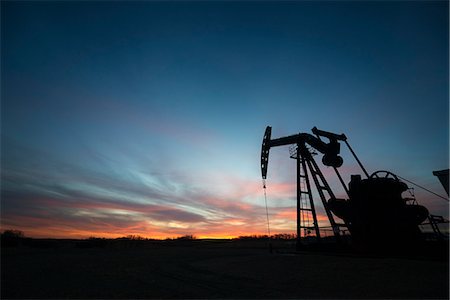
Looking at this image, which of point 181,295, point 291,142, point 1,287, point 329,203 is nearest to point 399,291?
point 181,295

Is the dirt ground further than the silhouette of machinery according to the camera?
No

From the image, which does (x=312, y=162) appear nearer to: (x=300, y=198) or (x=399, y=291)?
(x=300, y=198)

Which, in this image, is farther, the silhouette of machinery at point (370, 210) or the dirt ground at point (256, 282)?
the silhouette of machinery at point (370, 210)

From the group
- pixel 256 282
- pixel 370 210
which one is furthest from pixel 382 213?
pixel 256 282

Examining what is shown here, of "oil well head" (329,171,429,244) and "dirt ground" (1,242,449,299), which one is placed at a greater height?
"oil well head" (329,171,429,244)

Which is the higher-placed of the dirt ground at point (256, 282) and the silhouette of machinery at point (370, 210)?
the silhouette of machinery at point (370, 210)

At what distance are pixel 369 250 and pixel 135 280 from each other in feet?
46.9

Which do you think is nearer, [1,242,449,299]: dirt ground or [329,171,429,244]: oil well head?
[1,242,449,299]: dirt ground

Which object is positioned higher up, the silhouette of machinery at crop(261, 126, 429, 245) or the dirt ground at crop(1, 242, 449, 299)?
the silhouette of machinery at crop(261, 126, 429, 245)

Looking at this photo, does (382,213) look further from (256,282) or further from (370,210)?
(256,282)

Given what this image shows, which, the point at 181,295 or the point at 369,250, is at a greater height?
the point at 369,250

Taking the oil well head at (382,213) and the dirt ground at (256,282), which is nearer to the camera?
the dirt ground at (256,282)

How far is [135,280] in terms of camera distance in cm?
1166

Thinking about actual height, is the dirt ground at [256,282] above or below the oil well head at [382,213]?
below
